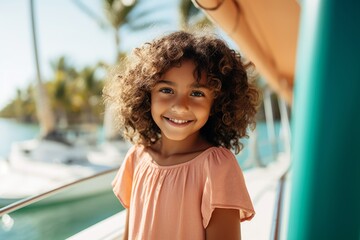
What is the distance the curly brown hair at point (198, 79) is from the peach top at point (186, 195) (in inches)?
8.4

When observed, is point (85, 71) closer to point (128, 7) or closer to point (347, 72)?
point (128, 7)

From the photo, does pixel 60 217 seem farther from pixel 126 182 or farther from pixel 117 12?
pixel 117 12

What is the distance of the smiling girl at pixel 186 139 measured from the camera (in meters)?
0.88

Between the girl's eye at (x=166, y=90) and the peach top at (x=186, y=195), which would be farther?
the girl's eye at (x=166, y=90)

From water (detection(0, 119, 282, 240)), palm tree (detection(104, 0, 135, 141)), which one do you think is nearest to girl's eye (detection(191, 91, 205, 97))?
water (detection(0, 119, 282, 240))

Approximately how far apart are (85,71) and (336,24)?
96.8 ft

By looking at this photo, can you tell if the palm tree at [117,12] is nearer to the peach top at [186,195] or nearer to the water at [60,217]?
the water at [60,217]

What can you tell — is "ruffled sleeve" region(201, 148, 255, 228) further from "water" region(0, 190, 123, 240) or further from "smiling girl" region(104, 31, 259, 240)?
"water" region(0, 190, 123, 240)

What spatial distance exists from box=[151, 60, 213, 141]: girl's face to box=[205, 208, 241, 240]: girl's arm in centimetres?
26

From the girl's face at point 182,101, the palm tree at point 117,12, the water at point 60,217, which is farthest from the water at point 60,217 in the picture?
the palm tree at point 117,12

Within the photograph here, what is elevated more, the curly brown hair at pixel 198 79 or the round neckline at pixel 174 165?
the curly brown hair at pixel 198 79

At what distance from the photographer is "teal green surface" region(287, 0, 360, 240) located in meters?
0.38

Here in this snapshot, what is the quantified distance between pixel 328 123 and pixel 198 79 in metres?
0.61

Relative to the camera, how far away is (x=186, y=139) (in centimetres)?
108
